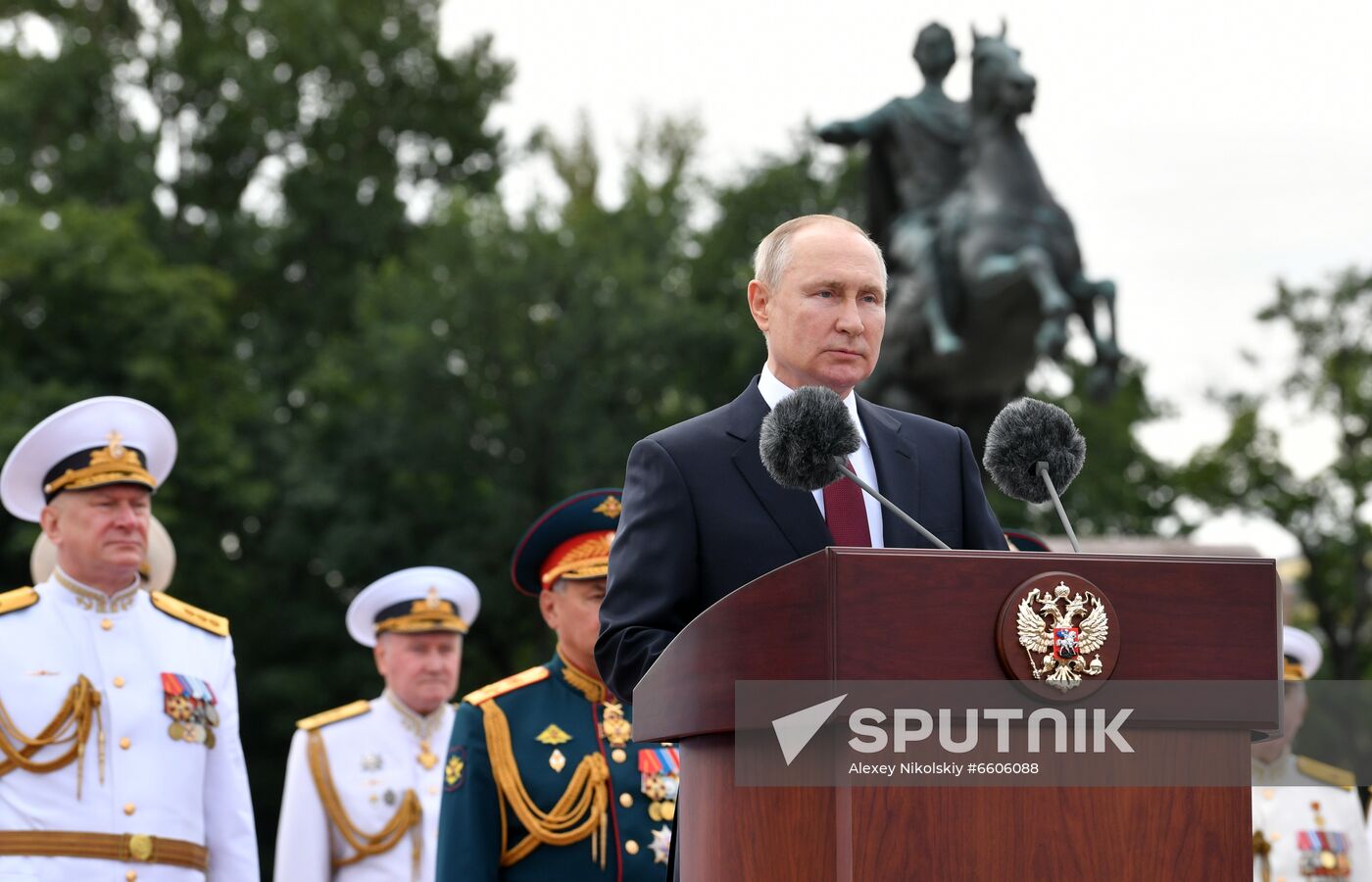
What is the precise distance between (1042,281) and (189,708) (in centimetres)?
944

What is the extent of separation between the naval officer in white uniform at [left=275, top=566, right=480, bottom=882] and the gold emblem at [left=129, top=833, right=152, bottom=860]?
1.87m

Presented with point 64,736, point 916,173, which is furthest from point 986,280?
point 64,736

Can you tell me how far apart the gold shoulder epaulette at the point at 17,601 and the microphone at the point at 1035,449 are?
3877 mm

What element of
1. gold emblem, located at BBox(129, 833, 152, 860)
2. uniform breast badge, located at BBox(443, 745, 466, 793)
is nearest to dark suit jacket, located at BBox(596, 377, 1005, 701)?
uniform breast badge, located at BBox(443, 745, 466, 793)

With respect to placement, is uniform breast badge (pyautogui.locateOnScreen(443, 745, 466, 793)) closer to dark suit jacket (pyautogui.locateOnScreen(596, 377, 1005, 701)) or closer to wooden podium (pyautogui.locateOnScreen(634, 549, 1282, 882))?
dark suit jacket (pyautogui.locateOnScreen(596, 377, 1005, 701))

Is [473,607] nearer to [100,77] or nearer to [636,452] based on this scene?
[636,452]

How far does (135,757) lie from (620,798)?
5.17 ft

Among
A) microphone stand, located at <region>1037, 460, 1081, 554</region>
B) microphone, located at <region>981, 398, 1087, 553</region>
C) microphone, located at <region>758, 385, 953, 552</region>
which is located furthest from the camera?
microphone, located at <region>981, 398, 1087, 553</region>

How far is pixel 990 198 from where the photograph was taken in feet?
49.1

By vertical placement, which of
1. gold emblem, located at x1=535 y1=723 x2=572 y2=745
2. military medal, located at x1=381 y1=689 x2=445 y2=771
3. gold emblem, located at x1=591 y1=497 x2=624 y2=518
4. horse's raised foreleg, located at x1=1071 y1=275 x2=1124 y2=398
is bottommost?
gold emblem, located at x1=535 y1=723 x2=572 y2=745

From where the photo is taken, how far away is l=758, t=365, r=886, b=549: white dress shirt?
3.08 meters

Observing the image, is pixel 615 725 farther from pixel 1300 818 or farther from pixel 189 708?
pixel 1300 818

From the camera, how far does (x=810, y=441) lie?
269 centimetres

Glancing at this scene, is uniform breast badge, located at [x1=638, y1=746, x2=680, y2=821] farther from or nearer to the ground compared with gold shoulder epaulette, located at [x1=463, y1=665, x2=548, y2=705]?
nearer to the ground
